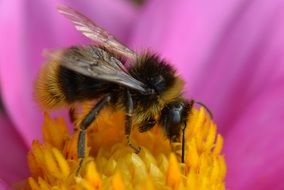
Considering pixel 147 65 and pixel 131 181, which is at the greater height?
pixel 147 65

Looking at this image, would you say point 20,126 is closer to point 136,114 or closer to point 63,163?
point 63,163

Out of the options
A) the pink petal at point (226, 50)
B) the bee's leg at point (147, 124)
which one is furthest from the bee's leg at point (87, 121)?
the pink petal at point (226, 50)

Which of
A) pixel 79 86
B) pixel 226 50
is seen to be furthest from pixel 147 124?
pixel 226 50

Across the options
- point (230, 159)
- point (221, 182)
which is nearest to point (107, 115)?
point (221, 182)

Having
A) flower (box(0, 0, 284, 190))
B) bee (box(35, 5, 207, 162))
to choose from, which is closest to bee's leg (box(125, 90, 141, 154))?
bee (box(35, 5, 207, 162))

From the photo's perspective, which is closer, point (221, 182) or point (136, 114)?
point (136, 114)

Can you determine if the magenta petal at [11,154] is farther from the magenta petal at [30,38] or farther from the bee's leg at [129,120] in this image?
the bee's leg at [129,120]

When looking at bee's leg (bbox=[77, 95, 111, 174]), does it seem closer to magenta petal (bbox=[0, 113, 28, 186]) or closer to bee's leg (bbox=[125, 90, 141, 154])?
bee's leg (bbox=[125, 90, 141, 154])
